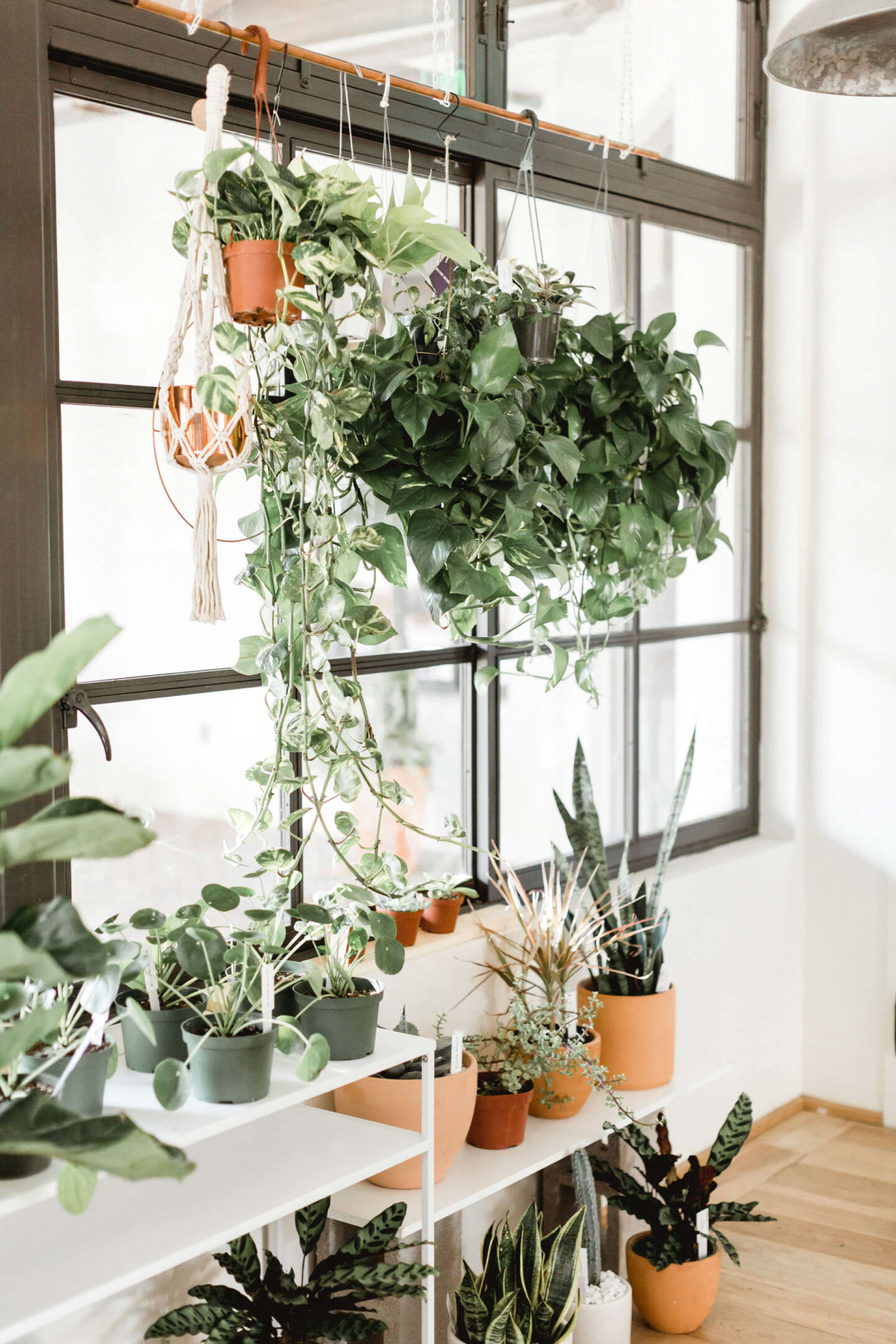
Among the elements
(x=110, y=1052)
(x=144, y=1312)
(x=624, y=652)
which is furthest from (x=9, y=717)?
(x=624, y=652)

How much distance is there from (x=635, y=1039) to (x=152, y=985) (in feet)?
3.92

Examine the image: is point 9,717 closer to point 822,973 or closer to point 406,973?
point 406,973

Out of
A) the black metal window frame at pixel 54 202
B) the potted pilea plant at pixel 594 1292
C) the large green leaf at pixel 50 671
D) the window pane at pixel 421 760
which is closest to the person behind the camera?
the large green leaf at pixel 50 671

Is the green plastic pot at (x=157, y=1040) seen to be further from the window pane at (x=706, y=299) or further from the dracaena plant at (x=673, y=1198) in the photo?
the window pane at (x=706, y=299)

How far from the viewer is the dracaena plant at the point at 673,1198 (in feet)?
8.64

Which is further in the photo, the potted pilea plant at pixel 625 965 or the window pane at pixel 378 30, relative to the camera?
the potted pilea plant at pixel 625 965

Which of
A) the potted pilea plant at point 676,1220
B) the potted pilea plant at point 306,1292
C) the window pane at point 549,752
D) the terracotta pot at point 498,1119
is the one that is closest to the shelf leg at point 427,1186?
the potted pilea plant at point 306,1292

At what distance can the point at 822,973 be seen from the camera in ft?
12.7

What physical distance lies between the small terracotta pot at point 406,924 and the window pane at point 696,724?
105 cm

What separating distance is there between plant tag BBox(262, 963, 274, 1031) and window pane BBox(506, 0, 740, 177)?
77.1 inches

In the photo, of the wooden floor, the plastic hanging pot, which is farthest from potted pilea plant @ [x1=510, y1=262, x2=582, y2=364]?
the wooden floor

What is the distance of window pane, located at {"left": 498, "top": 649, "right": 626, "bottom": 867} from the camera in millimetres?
2982

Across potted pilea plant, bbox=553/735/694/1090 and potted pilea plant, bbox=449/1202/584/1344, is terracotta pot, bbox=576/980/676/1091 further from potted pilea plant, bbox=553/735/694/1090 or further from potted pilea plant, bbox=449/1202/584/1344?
potted pilea plant, bbox=449/1202/584/1344

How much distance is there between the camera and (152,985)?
1.83 m
